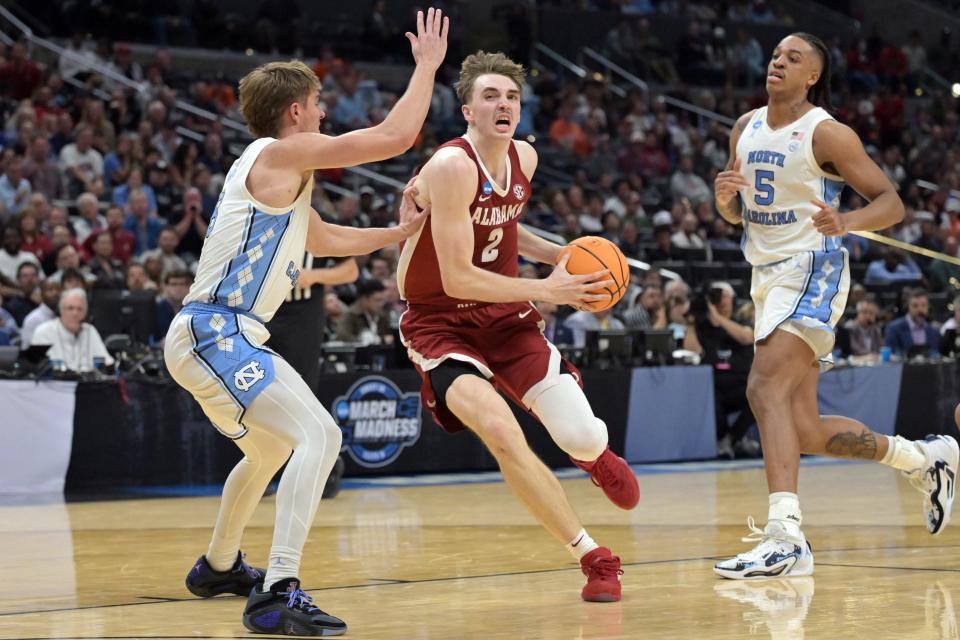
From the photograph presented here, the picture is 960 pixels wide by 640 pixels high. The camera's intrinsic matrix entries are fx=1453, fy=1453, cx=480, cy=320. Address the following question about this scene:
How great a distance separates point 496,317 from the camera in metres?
5.82

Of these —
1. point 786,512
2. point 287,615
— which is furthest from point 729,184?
point 287,615

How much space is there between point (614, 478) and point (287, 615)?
59.4 inches

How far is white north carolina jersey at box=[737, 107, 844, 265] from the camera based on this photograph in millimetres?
6285

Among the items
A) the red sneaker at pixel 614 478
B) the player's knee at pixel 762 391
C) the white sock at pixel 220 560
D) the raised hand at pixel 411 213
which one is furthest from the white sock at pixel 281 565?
the player's knee at pixel 762 391

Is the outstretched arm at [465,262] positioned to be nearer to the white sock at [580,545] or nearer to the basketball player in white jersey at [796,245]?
the white sock at [580,545]

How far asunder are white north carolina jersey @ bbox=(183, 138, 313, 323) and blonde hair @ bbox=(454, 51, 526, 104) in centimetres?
94

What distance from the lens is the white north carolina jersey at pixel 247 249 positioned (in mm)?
5035

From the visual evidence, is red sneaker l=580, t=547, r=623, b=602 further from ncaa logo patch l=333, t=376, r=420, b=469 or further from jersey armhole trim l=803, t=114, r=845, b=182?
ncaa logo patch l=333, t=376, r=420, b=469

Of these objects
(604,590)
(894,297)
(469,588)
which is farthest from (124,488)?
(894,297)

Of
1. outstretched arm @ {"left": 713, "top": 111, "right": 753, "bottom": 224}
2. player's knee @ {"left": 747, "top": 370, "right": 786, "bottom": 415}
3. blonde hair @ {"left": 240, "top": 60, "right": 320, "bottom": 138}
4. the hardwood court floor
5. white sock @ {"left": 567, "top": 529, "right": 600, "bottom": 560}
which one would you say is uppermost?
blonde hair @ {"left": 240, "top": 60, "right": 320, "bottom": 138}

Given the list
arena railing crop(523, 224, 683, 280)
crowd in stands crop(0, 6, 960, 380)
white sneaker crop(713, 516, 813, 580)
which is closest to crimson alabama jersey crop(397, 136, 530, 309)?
white sneaker crop(713, 516, 813, 580)

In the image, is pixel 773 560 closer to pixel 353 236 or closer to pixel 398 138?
pixel 353 236

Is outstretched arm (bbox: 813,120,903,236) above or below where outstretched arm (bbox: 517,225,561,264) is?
above

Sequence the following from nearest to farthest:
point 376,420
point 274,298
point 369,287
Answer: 1. point 274,298
2. point 376,420
3. point 369,287
